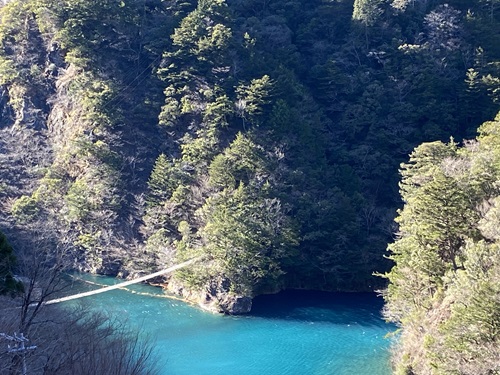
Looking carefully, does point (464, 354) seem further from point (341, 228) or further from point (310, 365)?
point (341, 228)

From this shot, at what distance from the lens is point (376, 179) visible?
2792 cm

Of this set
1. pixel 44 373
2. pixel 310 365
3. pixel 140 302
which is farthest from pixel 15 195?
pixel 44 373

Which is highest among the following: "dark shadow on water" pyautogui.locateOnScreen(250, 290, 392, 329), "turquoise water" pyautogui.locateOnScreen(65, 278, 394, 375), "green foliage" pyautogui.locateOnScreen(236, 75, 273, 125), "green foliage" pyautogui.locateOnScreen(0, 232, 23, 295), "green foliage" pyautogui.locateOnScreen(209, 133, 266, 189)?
"green foliage" pyautogui.locateOnScreen(236, 75, 273, 125)

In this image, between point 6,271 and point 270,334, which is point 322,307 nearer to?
point 270,334

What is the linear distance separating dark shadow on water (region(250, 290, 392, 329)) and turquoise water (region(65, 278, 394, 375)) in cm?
4

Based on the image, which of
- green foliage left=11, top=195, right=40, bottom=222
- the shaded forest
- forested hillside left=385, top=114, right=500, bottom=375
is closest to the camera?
forested hillside left=385, top=114, right=500, bottom=375

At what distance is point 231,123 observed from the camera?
27.4m

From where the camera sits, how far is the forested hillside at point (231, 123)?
82.7ft

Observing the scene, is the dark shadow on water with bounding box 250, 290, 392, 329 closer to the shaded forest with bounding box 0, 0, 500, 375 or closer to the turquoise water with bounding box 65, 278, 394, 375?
the turquoise water with bounding box 65, 278, 394, 375

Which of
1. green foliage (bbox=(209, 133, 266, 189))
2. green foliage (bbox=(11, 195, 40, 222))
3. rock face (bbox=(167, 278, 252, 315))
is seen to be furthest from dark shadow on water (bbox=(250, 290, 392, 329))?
green foliage (bbox=(11, 195, 40, 222))

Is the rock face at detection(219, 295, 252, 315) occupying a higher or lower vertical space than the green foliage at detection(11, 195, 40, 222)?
lower

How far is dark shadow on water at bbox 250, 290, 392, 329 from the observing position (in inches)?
858

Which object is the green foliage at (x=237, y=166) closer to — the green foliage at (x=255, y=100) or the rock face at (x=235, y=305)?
the green foliage at (x=255, y=100)

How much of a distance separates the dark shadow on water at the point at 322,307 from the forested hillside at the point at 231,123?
68 cm
